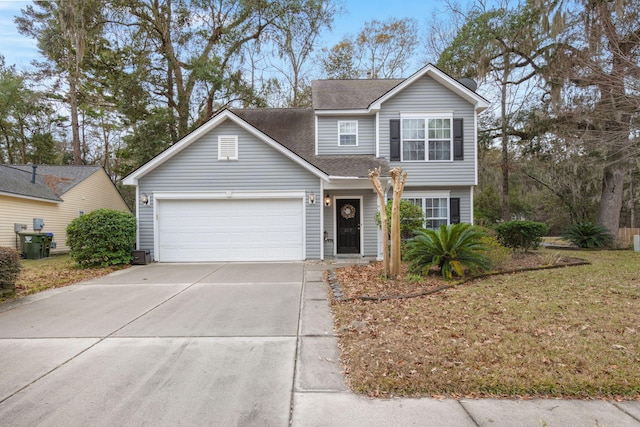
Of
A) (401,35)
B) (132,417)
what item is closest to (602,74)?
(132,417)

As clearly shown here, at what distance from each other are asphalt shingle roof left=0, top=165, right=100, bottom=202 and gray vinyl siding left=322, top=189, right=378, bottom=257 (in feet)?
37.3

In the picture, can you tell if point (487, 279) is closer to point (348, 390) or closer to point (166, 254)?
point (348, 390)

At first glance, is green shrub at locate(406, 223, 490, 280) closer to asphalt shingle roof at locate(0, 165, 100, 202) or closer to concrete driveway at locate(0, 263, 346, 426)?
concrete driveway at locate(0, 263, 346, 426)

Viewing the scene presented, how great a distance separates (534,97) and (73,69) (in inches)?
958

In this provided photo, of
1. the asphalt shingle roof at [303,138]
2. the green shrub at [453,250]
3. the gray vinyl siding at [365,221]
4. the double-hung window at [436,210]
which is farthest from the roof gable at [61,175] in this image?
the green shrub at [453,250]

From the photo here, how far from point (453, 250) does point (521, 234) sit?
195 inches

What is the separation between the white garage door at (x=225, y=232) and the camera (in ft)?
37.8

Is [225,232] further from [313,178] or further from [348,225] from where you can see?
[348,225]

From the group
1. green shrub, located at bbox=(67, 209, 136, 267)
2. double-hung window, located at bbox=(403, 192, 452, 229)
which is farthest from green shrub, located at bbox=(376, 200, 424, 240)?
green shrub, located at bbox=(67, 209, 136, 267)

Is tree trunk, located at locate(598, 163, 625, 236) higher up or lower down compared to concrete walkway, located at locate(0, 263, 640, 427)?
higher up

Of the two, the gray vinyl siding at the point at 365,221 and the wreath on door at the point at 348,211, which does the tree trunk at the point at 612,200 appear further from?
the wreath on door at the point at 348,211

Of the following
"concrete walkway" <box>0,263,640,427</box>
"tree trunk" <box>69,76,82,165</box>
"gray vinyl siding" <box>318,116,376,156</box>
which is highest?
"tree trunk" <box>69,76,82,165</box>

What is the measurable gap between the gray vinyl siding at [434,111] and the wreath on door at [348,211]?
2112mm

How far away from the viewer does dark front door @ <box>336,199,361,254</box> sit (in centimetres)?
1248
